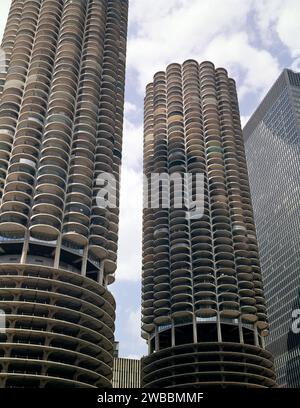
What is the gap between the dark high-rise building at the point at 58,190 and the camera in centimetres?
7856

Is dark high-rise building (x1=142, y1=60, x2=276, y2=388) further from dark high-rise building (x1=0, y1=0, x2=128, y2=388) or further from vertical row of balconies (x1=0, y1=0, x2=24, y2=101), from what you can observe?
vertical row of balconies (x1=0, y1=0, x2=24, y2=101)

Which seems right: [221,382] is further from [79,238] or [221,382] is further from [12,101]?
Result: [12,101]

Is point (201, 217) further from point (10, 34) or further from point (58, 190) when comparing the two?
point (10, 34)

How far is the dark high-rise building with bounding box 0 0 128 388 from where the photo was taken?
7856cm

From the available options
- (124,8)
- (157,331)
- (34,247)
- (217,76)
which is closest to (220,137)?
(217,76)

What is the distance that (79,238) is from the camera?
8919cm

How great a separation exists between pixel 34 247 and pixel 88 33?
5711 centimetres

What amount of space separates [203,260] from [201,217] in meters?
12.9

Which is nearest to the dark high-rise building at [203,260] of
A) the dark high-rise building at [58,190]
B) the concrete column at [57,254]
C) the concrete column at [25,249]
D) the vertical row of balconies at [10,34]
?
the dark high-rise building at [58,190]

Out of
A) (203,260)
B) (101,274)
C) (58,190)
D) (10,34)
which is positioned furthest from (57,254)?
(10,34)

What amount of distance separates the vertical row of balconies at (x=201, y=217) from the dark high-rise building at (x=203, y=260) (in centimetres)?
26

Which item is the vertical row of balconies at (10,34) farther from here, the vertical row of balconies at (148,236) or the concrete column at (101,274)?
the vertical row of balconies at (148,236)

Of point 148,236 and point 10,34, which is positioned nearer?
point 10,34

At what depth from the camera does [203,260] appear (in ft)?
407
